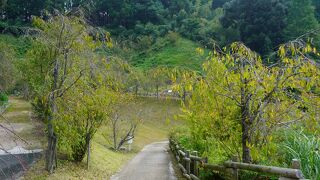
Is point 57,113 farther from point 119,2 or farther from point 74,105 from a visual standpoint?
point 119,2

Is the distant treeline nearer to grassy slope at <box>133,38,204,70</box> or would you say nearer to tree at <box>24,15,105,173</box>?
grassy slope at <box>133,38,204,70</box>

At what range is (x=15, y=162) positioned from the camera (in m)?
15.8

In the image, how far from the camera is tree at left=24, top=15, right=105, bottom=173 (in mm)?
12352

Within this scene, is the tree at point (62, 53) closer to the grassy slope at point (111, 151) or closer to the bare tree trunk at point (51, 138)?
the bare tree trunk at point (51, 138)

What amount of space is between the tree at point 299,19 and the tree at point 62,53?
194ft

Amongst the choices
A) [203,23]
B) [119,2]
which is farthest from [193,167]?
[119,2]

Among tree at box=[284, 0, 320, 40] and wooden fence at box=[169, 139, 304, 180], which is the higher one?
tree at box=[284, 0, 320, 40]

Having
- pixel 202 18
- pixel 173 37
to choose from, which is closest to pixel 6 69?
pixel 173 37

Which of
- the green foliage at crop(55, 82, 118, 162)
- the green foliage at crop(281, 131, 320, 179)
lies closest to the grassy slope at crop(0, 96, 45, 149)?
the green foliage at crop(55, 82, 118, 162)

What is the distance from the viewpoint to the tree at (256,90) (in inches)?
255

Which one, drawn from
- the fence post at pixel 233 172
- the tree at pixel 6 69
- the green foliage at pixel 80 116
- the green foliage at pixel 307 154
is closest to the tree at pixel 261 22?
the tree at pixel 6 69

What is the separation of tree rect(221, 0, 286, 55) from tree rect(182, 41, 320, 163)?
188 ft

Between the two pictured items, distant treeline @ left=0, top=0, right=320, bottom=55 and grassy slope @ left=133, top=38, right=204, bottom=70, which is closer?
distant treeline @ left=0, top=0, right=320, bottom=55

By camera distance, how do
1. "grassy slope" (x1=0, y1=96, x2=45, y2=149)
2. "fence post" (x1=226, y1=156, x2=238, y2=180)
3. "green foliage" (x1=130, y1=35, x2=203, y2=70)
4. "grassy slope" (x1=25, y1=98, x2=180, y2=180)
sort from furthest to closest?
"green foliage" (x1=130, y1=35, x2=203, y2=70) → "grassy slope" (x1=0, y1=96, x2=45, y2=149) → "grassy slope" (x1=25, y1=98, x2=180, y2=180) → "fence post" (x1=226, y1=156, x2=238, y2=180)
